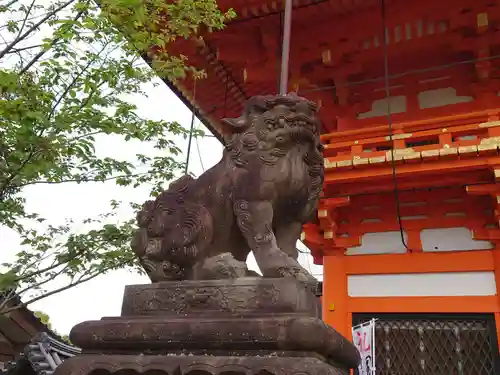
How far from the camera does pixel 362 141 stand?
18.8ft

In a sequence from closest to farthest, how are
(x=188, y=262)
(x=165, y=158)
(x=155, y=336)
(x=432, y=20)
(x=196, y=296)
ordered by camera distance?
1. (x=155, y=336)
2. (x=196, y=296)
3. (x=188, y=262)
4. (x=432, y=20)
5. (x=165, y=158)

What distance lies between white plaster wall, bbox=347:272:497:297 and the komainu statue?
3.53 meters

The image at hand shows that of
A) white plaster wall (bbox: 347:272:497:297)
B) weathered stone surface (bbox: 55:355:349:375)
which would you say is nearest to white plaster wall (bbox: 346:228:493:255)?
white plaster wall (bbox: 347:272:497:297)

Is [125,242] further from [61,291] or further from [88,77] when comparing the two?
[88,77]

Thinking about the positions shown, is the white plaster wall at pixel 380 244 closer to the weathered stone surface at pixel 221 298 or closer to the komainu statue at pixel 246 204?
the komainu statue at pixel 246 204

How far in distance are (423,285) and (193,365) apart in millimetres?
4230

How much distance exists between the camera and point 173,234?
2.34 meters

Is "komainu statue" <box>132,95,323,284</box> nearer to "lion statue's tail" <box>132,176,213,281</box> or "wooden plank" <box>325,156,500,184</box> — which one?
"lion statue's tail" <box>132,176,213,281</box>

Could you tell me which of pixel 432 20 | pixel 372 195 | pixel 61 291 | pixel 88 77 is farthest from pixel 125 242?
pixel 432 20

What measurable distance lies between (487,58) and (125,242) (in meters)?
4.86

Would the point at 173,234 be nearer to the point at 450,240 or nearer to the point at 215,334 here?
the point at 215,334

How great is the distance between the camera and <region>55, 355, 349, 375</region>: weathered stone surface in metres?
1.72

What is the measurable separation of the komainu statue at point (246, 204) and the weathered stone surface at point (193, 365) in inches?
17.7

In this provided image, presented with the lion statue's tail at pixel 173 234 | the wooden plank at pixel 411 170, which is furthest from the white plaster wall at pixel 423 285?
the lion statue's tail at pixel 173 234
